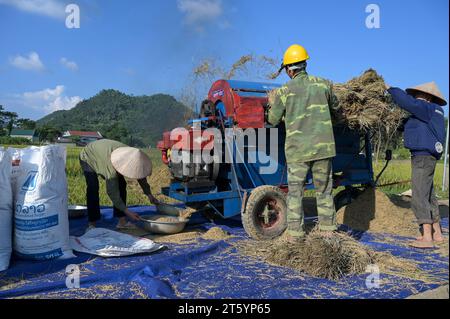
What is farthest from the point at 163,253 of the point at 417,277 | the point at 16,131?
the point at 16,131

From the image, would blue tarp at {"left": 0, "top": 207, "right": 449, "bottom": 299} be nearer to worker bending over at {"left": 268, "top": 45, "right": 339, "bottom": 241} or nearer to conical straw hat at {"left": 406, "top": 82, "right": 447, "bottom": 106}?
worker bending over at {"left": 268, "top": 45, "right": 339, "bottom": 241}

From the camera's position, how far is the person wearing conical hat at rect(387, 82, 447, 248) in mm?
4703

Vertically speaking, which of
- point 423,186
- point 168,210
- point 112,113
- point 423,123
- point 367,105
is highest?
point 112,113

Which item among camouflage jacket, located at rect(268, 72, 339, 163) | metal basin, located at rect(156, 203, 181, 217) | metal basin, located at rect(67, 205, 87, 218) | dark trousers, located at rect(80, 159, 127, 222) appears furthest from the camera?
metal basin, located at rect(67, 205, 87, 218)

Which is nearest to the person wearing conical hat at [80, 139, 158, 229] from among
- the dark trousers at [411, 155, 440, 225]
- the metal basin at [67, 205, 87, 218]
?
→ the metal basin at [67, 205, 87, 218]

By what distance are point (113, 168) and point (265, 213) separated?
1.98 meters

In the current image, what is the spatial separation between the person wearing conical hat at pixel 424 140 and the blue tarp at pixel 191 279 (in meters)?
0.58

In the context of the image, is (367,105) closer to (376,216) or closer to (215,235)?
(376,216)

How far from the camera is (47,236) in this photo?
3.89m

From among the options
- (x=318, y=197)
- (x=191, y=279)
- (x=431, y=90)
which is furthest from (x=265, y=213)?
(x=431, y=90)

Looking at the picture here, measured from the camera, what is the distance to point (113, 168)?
4695mm

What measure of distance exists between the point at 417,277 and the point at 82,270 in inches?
124

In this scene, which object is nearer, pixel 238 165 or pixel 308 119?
pixel 308 119
